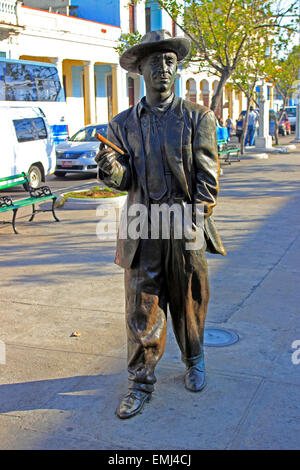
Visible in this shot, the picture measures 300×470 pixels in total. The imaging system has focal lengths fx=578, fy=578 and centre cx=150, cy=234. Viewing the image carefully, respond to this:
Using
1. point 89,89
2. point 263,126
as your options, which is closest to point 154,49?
point 263,126

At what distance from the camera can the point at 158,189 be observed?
3613mm

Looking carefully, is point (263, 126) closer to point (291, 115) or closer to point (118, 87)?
point (118, 87)

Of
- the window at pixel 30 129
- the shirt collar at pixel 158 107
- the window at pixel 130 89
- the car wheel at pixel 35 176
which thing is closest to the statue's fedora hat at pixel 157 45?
the shirt collar at pixel 158 107

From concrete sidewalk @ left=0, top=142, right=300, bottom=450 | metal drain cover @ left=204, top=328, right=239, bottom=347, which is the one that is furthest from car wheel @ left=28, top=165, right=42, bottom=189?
metal drain cover @ left=204, top=328, right=239, bottom=347

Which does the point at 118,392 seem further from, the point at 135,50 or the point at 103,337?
the point at 135,50

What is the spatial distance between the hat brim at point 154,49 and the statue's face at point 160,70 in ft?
0.10

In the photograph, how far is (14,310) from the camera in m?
5.60

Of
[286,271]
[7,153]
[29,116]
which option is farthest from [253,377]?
[29,116]

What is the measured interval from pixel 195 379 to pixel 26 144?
11.8m

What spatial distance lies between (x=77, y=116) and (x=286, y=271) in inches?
1052

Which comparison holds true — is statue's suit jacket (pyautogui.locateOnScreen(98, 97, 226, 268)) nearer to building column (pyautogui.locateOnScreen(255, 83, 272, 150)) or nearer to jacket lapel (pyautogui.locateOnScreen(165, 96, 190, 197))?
jacket lapel (pyautogui.locateOnScreen(165, 96, 190, 197))

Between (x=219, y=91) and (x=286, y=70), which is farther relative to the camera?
(x=286, y=70)

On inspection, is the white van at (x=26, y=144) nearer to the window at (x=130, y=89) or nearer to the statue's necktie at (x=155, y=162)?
the statue's necktie at (x=155, y=162)

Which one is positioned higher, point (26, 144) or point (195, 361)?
point (26, 144)
